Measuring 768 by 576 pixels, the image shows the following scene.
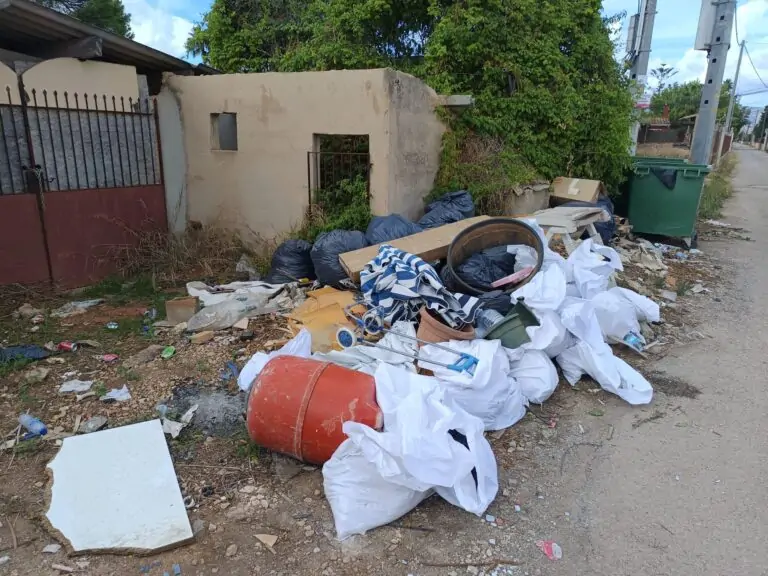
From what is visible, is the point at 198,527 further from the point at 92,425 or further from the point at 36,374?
the point at 36,374

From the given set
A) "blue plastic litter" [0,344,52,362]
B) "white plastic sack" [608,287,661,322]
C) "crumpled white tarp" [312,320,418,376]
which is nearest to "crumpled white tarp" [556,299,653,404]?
"white plastic sack" [608,287,661,322]

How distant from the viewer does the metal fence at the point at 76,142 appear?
5.69 m

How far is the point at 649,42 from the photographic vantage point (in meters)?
12.0

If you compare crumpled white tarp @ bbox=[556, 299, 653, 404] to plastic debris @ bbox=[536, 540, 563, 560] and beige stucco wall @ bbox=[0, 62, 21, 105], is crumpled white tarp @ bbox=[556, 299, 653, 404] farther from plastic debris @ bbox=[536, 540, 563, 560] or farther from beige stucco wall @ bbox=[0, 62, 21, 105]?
beige stucco wall @ bbox=[0, 62, 21, 105]

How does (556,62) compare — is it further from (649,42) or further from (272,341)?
(272,341)

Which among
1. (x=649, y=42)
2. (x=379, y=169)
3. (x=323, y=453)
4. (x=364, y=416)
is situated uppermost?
(x=649, y=42)

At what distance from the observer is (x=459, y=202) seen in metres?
6.68

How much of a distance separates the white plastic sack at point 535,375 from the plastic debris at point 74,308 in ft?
14.0

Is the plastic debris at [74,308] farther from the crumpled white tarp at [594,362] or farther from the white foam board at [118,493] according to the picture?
the crumpled white tarp at [594,362]

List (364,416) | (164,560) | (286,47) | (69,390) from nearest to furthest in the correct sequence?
(164,560) < (364,416) < (69,390) < (286,47)

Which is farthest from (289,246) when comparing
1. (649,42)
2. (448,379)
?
(649,42)

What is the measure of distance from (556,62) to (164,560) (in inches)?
320

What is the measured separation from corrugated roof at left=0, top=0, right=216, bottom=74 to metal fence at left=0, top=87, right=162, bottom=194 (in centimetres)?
52

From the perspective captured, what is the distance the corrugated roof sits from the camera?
5352 mm
